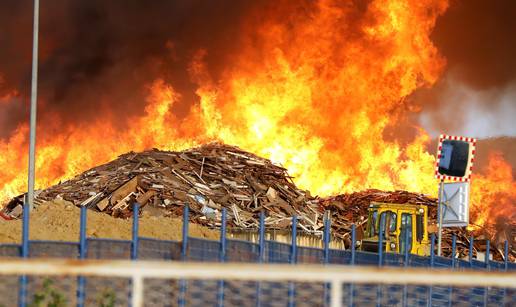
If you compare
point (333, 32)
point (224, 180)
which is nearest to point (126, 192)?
point (224, 180)

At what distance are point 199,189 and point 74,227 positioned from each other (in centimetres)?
988

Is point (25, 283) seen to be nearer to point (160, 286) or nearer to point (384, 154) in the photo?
point (160, 286)

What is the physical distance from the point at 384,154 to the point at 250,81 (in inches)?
289

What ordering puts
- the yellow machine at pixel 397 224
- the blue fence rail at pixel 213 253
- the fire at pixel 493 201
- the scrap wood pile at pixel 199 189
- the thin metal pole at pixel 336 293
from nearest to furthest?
the thin metal pole at pixel 336 293, the blue fence rail at pixel 213 253, the yellow machine at pixel 397 224, the scrap wood pile at pixel 199 189, the fire at pixel 493 201

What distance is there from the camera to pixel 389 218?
2745 cm

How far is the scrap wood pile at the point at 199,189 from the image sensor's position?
3222 centimetres

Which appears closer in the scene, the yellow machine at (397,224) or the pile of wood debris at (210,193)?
the yellow machine at (397,224)

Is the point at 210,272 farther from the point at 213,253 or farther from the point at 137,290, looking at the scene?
the point at 213,253

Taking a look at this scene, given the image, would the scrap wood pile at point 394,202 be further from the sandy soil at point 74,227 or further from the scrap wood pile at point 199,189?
the sandy soil at point 74,227

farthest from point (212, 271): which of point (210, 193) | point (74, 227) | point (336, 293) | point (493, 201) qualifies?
point (493, 201)

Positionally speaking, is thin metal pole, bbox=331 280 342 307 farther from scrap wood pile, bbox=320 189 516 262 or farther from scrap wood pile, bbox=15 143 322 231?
scrap wood pile, bbox=320 189 516 262

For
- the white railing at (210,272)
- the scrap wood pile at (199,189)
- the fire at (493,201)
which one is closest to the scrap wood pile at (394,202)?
the scrap wood pile at (199,189)

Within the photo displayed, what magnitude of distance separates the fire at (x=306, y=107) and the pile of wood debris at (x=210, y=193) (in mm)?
6678

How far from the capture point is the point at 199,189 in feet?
112
